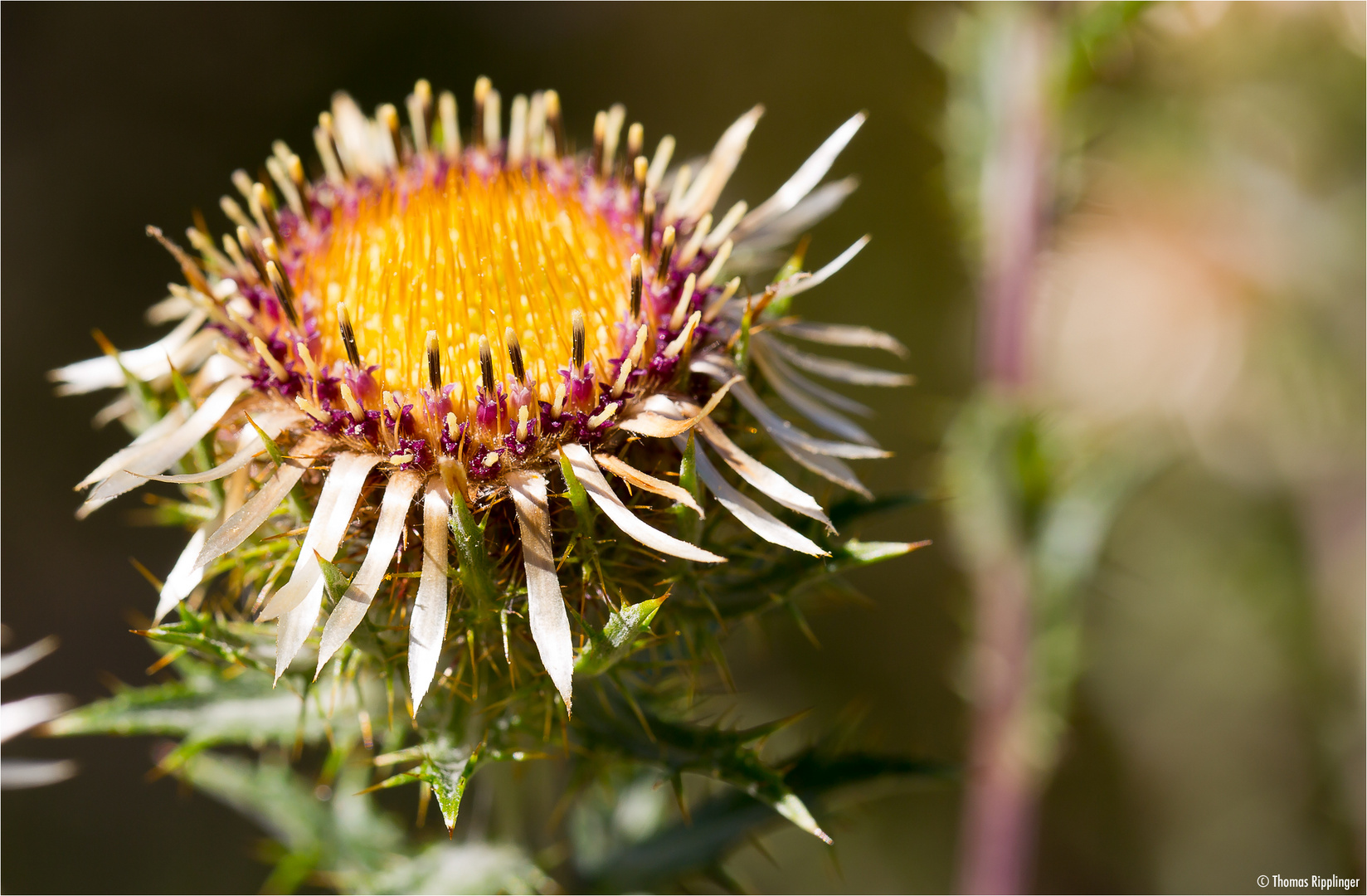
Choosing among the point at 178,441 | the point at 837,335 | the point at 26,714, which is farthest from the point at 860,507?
the point at 26,714

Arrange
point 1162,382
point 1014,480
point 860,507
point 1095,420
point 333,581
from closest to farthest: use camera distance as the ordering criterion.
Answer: point 333,581, point 860,507, point 1014,480, point 1095,420, point 1162,382

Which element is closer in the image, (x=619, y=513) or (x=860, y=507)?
(x=619, y=513)

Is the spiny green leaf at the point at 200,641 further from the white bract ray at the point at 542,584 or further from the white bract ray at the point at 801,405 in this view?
the white bract ray at the point at 801,405

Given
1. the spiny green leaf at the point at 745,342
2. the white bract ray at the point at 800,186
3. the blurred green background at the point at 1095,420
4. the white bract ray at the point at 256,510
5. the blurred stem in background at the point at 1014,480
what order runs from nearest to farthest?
the white bract ray at the point at 256,510 → the spiny green leaf at the point at 745,342 → the white bract ray at the point at 800,186 → the blurred stem in background at the point at 1014,480 → the blurred green background at the point at 1095,420

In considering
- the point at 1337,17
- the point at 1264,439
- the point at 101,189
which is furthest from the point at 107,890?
the point at 1337,17

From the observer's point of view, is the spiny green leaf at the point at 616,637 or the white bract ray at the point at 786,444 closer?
the spiny green leaf at the point at 616,637

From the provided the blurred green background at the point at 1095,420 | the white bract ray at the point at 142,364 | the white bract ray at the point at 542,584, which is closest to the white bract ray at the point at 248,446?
the white bract ray at the point at 142,364

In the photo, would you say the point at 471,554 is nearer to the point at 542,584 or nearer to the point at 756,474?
the point at 542,584

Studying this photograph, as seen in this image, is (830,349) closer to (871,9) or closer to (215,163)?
(871,9)
